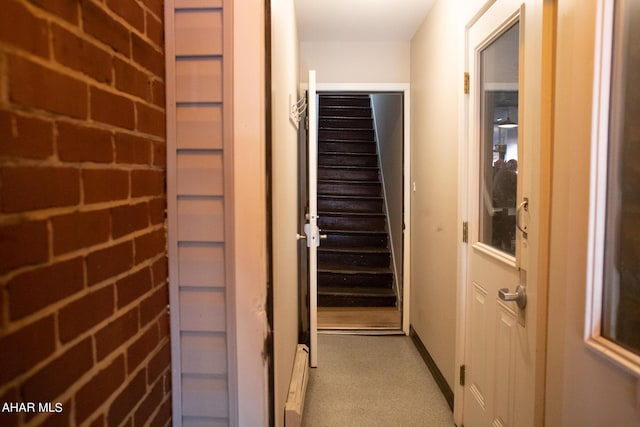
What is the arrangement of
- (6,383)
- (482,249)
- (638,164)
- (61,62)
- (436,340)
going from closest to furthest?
(6,383)
(61,62)
(638,164)
(482,249)
(436,340)

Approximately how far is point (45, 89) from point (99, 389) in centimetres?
56

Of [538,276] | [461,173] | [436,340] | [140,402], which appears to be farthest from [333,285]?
[140,402]

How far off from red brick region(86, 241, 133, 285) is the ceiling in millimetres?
2290

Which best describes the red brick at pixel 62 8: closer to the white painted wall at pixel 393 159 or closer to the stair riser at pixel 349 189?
the white painted wall at pixel 393 159

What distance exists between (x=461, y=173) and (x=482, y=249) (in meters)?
0.43

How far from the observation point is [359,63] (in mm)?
3342

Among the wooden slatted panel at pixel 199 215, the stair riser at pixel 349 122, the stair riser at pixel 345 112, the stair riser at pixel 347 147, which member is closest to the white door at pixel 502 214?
the wooden slatted panel at pixel 199 215

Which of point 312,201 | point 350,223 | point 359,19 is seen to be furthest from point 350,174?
point 312,201

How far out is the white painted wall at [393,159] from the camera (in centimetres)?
404

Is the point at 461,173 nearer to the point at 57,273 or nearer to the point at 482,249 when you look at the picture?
the point at 482,249

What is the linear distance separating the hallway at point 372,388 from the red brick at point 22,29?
2.12 meters

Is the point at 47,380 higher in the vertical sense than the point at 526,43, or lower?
lower

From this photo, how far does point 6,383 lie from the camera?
1.86ft

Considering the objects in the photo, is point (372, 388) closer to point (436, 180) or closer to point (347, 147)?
point (436, 180)
